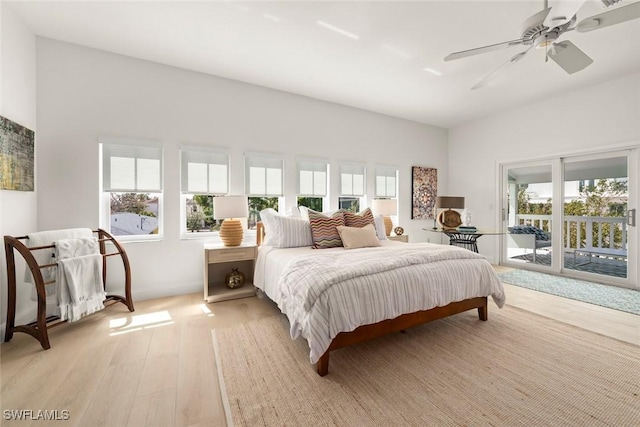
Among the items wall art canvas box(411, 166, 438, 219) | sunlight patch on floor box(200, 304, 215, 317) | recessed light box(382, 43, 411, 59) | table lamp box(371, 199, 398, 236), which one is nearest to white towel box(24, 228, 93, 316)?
sunlight patch on floor box(200, 304, 215, 317)

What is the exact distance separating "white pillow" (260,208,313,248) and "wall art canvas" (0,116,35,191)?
88.9 inches

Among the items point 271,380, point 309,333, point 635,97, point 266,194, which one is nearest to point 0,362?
point 271,380

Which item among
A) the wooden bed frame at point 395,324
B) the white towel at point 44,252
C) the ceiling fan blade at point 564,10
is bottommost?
the wooden bed frame at point 395,324

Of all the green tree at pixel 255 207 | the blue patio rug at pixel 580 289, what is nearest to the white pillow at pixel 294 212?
the green tree at pixel 255 207

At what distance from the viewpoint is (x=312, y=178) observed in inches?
172

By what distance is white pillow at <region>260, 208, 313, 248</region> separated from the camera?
3164 mm

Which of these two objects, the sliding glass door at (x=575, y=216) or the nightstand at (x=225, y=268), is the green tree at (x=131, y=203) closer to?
the nightstand at (x=225, y=268)

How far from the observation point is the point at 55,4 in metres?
2.32

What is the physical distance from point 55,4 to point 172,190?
6.29 feet

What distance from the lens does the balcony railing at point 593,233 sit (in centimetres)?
382

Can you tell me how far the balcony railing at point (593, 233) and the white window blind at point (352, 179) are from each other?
10.4 feet

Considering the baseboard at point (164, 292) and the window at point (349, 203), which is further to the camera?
the window at point (349, 203)

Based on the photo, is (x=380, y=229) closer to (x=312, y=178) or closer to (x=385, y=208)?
(x=385, y=208)

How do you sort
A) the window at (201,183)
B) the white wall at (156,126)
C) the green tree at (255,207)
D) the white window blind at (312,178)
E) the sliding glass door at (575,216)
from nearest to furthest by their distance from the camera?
the white wall at (156,126), the window at (201,183), the sliding glass door at (575,216), the green tree at (255,207), the white window blind at (312,178)
